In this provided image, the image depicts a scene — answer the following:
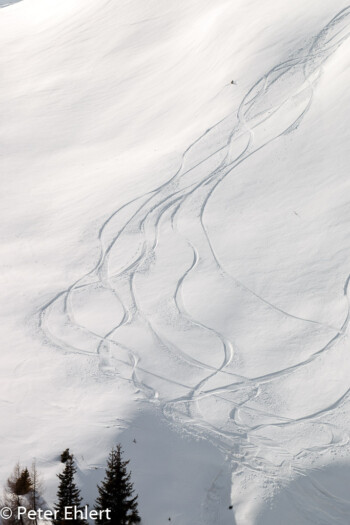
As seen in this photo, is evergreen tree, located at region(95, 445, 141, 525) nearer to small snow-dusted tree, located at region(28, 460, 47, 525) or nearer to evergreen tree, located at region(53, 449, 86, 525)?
evergreen tree, located at region(53, 449, 86, 525)

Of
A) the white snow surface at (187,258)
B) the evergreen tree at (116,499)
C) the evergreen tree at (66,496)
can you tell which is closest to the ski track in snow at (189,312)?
the white snow surface at (187,258)

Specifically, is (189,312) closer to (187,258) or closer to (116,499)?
(187,258)

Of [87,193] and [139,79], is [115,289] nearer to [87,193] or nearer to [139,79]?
[87,193]

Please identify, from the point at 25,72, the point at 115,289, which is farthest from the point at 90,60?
the point at 115,289

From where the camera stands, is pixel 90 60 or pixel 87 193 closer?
pixel 87 193

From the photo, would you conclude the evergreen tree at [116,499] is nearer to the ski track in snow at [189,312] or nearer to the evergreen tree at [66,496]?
the evergreen tree at [66,496]

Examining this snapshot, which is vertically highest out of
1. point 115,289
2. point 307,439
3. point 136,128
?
point 136,128

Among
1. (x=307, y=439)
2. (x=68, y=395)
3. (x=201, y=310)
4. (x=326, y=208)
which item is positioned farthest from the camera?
(x=326, y=208)
